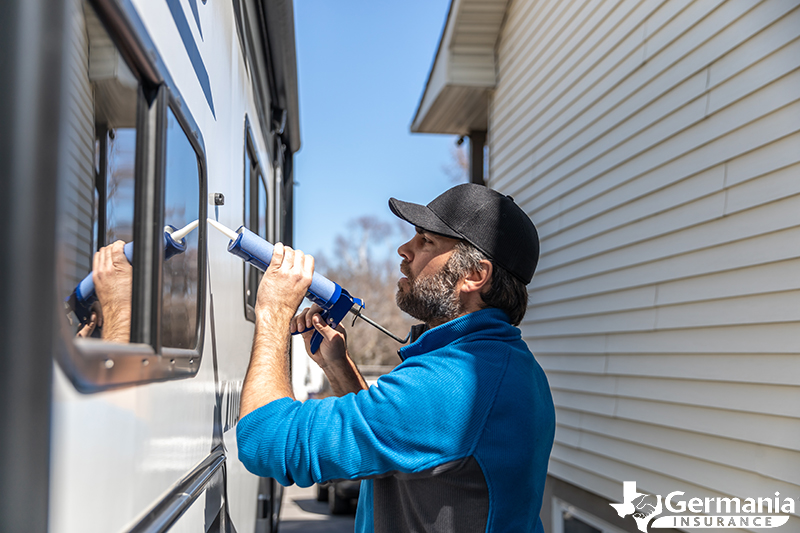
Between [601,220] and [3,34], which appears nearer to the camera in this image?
[3,34]

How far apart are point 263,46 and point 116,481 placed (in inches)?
111

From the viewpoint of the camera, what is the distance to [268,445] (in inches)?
60.4

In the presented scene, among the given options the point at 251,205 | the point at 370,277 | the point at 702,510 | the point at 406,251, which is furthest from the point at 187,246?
the point at 370,277

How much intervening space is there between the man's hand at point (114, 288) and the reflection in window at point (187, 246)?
16 cm

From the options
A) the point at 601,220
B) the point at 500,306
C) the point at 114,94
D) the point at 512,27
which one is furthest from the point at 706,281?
the point at 512,27

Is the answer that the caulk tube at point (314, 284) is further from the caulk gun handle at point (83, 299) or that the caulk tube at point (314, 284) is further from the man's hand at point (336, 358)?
the caulk gun handle at point (83, 299)

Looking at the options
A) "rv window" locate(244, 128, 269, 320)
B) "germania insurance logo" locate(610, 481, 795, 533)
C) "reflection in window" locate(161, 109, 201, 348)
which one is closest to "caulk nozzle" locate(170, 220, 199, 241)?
"reflection in window" locate(161, 109, 201, 348)

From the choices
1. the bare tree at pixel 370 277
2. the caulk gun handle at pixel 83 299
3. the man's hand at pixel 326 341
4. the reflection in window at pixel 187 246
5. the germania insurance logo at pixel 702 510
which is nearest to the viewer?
the caulk gun handle at pixel 83 299

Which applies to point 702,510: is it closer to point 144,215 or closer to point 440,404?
point 440,404

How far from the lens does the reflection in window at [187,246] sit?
122 centimetres

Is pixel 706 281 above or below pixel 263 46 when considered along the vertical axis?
below

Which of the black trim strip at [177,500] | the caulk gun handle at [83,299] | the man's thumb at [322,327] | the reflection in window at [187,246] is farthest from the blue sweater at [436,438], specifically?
the caulk gun handle at [83,299]

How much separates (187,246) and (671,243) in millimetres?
2984

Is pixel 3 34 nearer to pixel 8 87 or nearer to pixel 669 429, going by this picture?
pixel 8 87
